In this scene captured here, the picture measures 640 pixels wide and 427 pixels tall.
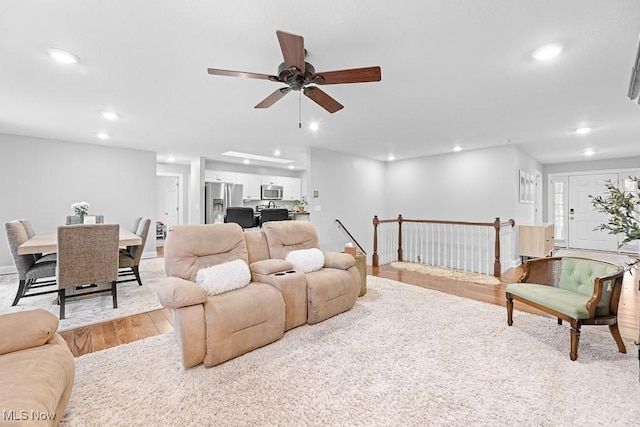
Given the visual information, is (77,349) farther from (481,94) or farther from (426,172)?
(426,172)

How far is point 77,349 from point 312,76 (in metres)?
2.99

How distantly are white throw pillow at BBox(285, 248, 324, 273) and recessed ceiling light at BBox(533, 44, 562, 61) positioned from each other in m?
2.67

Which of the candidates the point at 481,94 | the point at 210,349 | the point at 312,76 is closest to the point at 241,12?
the point at 312,76

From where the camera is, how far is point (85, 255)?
119 inches

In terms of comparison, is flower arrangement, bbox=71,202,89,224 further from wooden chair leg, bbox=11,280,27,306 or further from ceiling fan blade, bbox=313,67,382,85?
ceiling fan blade, bbox=313,67,382,85

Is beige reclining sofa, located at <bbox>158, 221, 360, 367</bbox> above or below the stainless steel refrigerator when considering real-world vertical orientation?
below

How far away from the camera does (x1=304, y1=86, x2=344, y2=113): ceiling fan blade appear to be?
2222mm

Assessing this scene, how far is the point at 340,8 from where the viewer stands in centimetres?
168

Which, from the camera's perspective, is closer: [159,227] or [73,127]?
[73,127]

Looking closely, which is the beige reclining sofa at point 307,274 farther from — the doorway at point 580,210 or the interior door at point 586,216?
the interior door at point 586,216

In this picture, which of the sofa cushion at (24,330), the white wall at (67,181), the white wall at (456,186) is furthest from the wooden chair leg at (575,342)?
the white wall at (67,181)

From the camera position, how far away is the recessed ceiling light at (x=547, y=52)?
6.79ft

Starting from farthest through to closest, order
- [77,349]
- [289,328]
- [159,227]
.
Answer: [159,227] < [289,328] < [77,349]

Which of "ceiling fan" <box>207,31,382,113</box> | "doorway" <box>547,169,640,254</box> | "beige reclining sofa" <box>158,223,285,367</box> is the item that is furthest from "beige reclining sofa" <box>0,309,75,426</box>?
"doorway" <box>547,169,640,254</box>
